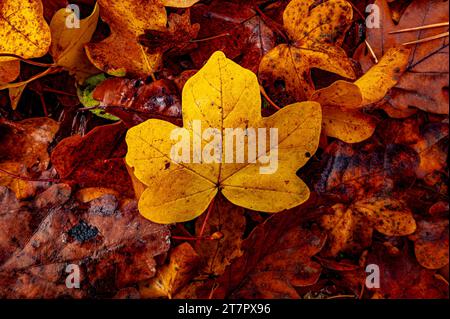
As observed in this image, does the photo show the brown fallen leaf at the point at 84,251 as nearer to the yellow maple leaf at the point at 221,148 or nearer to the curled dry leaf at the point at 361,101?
the yellow maple leaf at the point at 221,148

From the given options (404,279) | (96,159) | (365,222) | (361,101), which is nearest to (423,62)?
(361,101)

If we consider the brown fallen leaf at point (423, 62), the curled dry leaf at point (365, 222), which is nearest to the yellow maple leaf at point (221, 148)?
the curled dry leaf at point (365, 222)

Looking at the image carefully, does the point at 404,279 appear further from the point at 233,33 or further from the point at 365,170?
the point at 233,33

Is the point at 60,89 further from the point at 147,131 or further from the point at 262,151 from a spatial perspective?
the point at 262,151

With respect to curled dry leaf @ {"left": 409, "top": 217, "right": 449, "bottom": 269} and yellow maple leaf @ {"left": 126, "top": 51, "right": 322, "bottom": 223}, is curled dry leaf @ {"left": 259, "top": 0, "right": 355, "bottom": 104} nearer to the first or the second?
yellow maple leaf @ {"left": 126, "top": 51, "right": 322, "bottom": 223}
